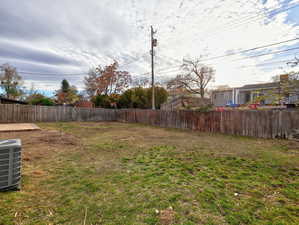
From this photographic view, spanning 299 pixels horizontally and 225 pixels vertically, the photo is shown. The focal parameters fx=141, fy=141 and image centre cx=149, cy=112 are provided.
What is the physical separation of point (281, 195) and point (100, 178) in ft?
8.95

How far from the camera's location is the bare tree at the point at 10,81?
19609 mm

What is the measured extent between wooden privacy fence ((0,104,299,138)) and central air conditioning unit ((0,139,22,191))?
8116 millimetres

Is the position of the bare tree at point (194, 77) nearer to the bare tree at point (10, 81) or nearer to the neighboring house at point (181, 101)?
the neighboring house at point (181, 101)

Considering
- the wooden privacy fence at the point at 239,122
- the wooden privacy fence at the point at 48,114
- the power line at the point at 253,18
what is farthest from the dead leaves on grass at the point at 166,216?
the wooden privacy fence at the point at 48,114

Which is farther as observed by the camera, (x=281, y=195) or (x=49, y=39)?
(x=49, y=39)

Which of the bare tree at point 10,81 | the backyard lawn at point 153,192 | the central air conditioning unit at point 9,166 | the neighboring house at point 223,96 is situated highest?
the bare tree at point 10,81

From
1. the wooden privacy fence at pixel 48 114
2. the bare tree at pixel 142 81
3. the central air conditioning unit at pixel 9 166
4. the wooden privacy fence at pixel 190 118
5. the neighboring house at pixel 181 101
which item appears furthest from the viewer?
the bare tree at pixel 142 81

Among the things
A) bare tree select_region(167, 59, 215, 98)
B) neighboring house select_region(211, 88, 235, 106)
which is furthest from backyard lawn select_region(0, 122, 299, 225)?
neighboring house select_region(211, 88, 235, 106)

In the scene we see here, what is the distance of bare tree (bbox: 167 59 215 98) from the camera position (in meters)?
17.5

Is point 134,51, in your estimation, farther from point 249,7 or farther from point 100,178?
point 100,178

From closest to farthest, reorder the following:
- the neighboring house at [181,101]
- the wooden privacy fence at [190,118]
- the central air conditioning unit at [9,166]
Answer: the central air conditioning unit at [9,166], the wooden privacy fence at [190,118], the neighboring house at [181,101]

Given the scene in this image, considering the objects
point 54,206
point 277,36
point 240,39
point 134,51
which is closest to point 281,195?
point 54,206

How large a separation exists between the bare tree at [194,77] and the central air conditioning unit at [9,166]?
1763cm

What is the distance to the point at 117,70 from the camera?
19047mm
